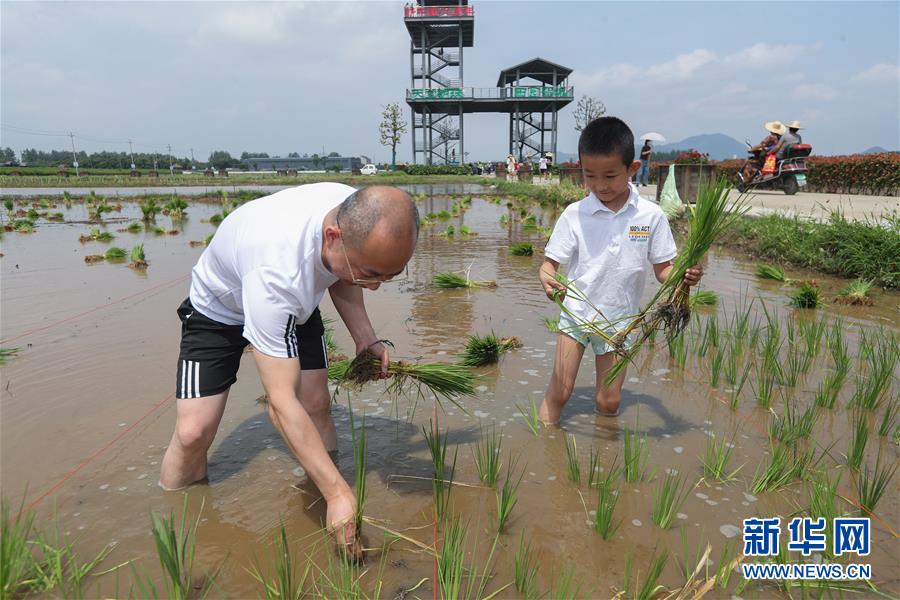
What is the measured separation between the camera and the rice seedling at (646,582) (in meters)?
1.46

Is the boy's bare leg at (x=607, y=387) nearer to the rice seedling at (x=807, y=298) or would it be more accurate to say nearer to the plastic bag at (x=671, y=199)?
the rice seedling at (x=807, y=298)

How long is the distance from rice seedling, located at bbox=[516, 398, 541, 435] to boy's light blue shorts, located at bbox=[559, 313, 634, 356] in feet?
1.35

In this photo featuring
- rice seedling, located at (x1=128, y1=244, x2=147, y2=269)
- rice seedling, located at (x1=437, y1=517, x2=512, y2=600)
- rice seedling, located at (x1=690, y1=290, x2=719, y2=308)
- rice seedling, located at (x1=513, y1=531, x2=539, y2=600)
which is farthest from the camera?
rice seedling, located at (x1=128, y1=244, x2=147, y2=269)

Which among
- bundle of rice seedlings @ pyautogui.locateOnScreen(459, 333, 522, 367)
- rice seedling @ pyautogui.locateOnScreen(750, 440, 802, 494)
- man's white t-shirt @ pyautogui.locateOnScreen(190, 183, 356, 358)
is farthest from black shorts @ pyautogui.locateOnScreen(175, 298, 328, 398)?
rice seedling @ pyautogui.locateOnScreen(750, 440, 802, 494)

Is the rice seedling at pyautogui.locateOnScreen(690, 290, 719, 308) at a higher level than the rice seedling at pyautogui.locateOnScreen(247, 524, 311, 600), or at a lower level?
higher

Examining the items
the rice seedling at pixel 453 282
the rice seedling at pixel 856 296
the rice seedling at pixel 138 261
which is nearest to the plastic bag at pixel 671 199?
the rice seedling at pixel 856 296

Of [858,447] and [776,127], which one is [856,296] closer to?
[858,447]

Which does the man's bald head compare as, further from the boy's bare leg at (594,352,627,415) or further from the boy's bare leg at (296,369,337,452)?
the boy's bare leg at (594,352,627,415)

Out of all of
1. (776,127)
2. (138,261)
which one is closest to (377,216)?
(138,261)

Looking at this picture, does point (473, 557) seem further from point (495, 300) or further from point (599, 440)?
point (495, 300)

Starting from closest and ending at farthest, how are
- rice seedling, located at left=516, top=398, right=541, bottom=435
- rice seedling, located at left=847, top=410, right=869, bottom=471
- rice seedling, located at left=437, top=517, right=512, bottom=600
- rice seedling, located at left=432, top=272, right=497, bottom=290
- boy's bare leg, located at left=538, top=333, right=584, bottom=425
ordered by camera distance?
1. rice seedling, located at left=437, top=517, right=512, bottom=600
2. rice seedling, located at left=847, top=410, right=869, bottom=471
3. boy's bare leg, located at left=538, top=333, right=584, bottom=425
4. rice seedling, located at left=516, top=398, right=541, bottom=435
5. rice seedling, located at left=432, top=272, right=497, bottom=290

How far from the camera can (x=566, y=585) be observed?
1.42m

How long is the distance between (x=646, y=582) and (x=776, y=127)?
11425 mm

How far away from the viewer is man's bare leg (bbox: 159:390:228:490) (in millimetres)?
2061
